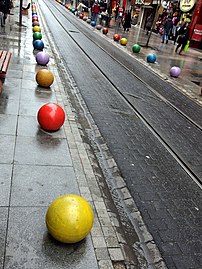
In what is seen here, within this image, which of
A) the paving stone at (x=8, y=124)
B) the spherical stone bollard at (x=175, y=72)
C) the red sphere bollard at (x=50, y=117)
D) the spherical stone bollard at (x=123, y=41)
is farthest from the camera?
the spherical stone bollard at (x=123, y=41)

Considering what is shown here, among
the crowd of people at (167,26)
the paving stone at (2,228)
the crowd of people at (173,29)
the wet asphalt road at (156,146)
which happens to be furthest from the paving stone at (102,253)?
the crowd of people at (173,29)

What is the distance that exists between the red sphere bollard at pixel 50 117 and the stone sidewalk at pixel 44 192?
17 centimetres

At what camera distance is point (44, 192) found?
4297mm

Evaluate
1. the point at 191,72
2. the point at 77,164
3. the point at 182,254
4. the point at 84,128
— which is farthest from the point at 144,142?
the point at 191,72

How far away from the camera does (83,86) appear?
10805mm

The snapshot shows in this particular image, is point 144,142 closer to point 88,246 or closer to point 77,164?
point 77,164

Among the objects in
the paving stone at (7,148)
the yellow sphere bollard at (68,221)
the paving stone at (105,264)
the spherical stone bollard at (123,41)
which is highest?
the yellow sphere bollard at (68,221)

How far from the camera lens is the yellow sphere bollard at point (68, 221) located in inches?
133

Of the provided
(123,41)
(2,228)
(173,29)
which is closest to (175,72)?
(123,41)

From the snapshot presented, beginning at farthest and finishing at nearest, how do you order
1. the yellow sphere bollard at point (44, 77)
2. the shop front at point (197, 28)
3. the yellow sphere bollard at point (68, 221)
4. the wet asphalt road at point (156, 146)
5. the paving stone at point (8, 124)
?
1. the shop front at point (197, 28)
2. the yellow sphere bollard at point (44, 77)
3. the paving stone at point (8, 124)
4. the wet asphalt road at point (156, 146)
5. the yellow sphere bollard at point (68, 221)

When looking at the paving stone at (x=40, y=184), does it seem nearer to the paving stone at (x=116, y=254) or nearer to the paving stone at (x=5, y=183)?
the paving stone at (x=5, y=183)

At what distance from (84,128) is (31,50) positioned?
27.0 ft

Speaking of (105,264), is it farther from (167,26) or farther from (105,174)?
(167,26)

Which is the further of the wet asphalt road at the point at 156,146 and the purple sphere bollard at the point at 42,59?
the purple sphere bollard at the point at 42,59
